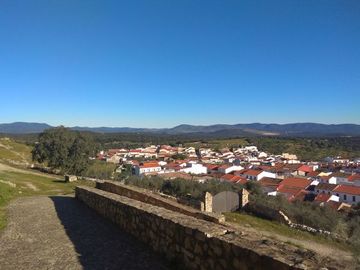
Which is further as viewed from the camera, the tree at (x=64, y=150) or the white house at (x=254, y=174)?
the white house at (x=254, y=174)

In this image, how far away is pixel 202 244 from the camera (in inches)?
212

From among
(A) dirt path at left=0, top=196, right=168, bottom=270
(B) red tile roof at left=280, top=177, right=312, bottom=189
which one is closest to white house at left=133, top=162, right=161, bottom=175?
(B) red tile roof at left=280, top=177, right=312, bottom=189

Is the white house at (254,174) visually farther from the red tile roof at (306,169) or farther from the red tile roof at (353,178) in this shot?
the red tile roof at (353,178)

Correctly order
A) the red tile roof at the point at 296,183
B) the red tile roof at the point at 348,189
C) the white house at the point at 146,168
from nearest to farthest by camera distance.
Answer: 1. the red tile roof at the point at 348,189
2. the red tile roof at the point at 296,183
3. the white house at the point at 146,168

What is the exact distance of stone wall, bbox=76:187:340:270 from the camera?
4234 mm

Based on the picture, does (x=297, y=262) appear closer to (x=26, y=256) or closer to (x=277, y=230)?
(x=26, y=256)

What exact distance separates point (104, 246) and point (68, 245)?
0.78m

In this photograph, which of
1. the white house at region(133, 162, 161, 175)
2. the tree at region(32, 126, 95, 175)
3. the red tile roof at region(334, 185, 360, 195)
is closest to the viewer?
the tree at region(32, 126, 95, 175)

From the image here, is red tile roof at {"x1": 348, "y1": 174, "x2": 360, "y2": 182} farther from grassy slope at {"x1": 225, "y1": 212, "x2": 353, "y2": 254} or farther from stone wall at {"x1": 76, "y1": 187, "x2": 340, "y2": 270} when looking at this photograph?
stone wall at {"x1": 76, "y1": 187, "x2": 340, "y2": 270}

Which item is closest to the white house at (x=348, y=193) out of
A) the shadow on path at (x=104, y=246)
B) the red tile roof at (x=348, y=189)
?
the red tile roof at (x=348, y=189)

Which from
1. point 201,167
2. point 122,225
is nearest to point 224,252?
point 122,225

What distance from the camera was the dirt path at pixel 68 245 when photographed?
6359 millimetres

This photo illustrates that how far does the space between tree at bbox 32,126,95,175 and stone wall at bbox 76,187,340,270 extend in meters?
33.0

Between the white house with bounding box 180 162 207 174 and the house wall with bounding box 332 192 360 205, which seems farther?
the white house with bounding box 180 162 207 174
